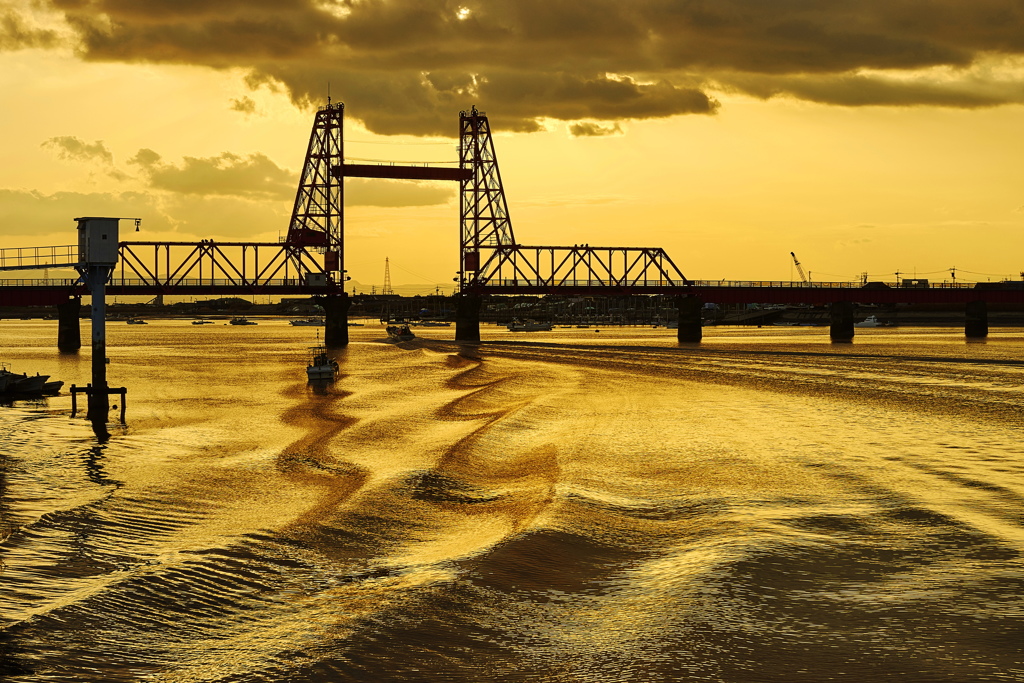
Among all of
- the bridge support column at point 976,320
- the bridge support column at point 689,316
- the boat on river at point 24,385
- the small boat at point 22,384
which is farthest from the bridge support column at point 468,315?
the small boat at point 22,384

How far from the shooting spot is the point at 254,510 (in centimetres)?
2645

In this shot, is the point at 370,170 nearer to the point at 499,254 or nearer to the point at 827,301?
the point at 499,254

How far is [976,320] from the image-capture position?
184375mm

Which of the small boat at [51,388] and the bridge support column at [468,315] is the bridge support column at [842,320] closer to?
the bridge support column at [468,315]

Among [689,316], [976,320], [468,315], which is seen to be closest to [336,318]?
[468,315]

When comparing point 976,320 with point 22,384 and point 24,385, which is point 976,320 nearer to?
point 24,385

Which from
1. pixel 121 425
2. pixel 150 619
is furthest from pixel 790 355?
pixel 150 619

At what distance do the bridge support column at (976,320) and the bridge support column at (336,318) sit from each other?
382 feet

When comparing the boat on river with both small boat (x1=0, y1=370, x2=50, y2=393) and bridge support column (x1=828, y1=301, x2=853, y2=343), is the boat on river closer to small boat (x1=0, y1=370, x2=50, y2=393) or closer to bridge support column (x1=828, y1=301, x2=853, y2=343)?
small boat (x1=0, y1=370, x2=50, y2=393)

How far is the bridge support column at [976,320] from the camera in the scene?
184 m

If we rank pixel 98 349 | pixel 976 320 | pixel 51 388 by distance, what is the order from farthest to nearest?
pixel 976 320 < pixel 51 388 < pixel 98 349

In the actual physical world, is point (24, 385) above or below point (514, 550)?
below

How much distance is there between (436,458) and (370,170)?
12535 centimetres

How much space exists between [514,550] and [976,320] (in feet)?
607
